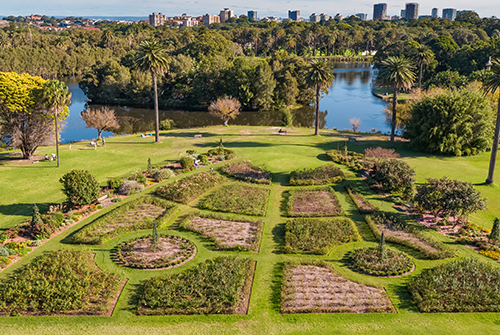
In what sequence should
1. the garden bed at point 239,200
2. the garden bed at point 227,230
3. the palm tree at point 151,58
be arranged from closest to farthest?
the garden bed at point 227,230, the garden bed at point 239,200, the palm tree at point 151,58

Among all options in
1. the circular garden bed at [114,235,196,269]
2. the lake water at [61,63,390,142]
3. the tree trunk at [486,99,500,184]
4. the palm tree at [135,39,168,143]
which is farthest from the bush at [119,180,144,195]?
the lake water at [61,63,390,142]

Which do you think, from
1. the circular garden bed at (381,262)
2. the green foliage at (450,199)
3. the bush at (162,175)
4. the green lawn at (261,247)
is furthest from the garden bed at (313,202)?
the bush at (162,175)

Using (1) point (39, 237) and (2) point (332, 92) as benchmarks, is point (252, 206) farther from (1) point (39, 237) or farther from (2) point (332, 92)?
(2) point (332, 92)

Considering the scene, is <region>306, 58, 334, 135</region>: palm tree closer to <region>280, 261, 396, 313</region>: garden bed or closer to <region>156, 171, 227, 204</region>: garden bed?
<region>156, 171, 227, 204</region>: garden bed

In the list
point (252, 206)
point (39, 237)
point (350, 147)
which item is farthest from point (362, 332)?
point (350, 147)

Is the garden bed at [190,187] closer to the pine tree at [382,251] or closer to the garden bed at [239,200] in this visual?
the garden bed at [239,200]

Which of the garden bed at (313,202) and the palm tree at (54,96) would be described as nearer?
the garden bed at (313,202)
